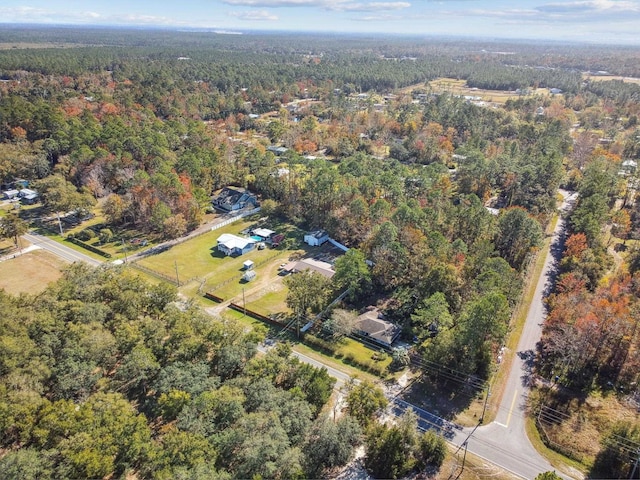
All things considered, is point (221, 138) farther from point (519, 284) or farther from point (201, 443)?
point (201, 443)

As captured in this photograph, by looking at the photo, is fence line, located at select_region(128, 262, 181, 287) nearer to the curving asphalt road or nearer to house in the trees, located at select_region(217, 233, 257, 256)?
house in the trees, located at select_region(217, 233, 257, 256)

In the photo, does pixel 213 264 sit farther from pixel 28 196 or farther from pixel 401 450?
pixel 28 196

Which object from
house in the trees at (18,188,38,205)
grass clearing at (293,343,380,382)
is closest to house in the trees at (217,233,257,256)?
grass clearing at (293,343,380,382)

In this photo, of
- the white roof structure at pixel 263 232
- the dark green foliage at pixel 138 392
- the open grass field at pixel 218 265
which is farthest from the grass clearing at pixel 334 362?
the white roof structure at pixel 263 232

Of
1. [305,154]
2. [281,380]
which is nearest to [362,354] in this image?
A: [281,380]

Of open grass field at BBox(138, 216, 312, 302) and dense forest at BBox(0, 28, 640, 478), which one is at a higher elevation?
dense forest at BBox(0, 28, 640, 478)

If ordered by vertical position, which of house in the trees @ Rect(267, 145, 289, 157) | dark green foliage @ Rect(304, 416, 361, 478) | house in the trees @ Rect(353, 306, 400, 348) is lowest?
house in the trees @ Rect(267, 145, 289, 157)
